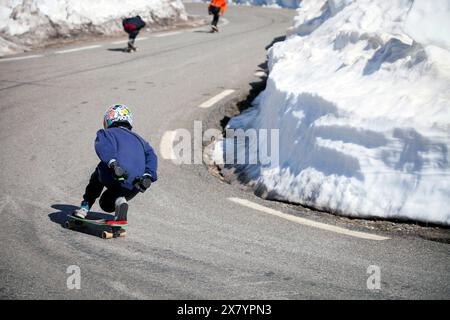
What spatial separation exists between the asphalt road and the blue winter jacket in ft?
1.86

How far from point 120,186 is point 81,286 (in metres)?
1.43

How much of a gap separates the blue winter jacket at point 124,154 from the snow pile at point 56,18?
1122 centimetres

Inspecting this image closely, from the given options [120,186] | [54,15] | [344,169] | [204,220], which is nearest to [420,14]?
[344,169]

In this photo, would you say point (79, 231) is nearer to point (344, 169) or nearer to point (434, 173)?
point (344, 169)

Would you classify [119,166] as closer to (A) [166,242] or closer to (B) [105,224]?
(B) [105,224]

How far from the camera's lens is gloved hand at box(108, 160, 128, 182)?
546cm

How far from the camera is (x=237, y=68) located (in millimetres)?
14812

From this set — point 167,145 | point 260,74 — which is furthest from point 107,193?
point 260,74

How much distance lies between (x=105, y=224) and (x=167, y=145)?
11.3ft

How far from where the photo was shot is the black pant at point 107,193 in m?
5.79

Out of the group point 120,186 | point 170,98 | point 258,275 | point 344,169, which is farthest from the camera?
point 170,98

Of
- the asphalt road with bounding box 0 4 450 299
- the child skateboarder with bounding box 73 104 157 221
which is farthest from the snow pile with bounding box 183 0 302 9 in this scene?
the child skateboarder with bounding box 73 104 157 221

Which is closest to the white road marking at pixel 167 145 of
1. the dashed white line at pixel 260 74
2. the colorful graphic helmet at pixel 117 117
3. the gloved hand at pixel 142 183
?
the colorful graphic helmet at pixel 117 117

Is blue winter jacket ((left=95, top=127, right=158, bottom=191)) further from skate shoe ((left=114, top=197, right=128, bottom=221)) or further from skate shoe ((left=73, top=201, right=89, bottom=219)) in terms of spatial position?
skate shoe ((left=73, top=201, right=89, bottom=219))
